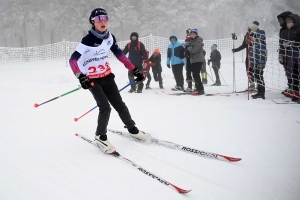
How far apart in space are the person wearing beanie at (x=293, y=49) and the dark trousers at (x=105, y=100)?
4.61 meters

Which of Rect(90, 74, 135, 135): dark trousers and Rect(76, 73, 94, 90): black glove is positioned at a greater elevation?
Rect(76, 73, 94, 90): black glove

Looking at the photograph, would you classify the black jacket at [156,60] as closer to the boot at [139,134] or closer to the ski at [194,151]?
the boot at [139,134]

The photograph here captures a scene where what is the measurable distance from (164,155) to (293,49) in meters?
5.25

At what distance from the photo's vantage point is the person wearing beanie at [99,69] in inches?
145

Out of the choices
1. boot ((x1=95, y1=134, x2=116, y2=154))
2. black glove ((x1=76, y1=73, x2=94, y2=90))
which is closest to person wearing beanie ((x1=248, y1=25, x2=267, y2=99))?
boot ((x1=95, y1=134, x2=116, y2=154))

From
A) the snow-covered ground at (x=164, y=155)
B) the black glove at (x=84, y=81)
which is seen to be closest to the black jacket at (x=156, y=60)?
the snow-covered ground at (x=164, y=155)

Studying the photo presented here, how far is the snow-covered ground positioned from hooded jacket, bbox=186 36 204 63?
175 cm

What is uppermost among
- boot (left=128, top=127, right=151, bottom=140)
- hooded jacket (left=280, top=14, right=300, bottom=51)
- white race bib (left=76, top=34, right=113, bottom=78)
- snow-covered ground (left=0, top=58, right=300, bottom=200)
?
hooded jacket (left=280, top=14, right=300, bottom=51)

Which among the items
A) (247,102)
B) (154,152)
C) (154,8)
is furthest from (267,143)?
(154,8)

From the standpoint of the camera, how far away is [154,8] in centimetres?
3588

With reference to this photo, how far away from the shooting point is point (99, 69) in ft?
12.9

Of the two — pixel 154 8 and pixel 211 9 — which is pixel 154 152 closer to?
pixel 154 8

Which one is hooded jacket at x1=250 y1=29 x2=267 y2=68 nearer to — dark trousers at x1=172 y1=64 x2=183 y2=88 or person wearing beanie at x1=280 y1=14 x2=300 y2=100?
person wearing beanie at x1=280 y1=14 x2=300 y2=100

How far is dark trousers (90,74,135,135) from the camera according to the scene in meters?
3.88
